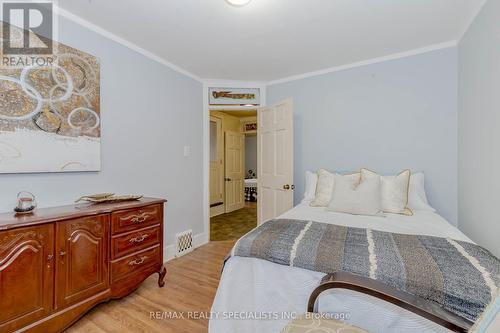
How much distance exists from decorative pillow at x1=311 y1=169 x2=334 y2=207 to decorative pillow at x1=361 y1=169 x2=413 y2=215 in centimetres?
37

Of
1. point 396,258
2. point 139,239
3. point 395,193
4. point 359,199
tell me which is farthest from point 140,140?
point 395,193

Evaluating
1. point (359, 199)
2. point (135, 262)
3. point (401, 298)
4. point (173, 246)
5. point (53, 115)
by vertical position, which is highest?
point (53, 115)

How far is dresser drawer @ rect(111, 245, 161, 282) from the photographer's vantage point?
1.86 metres

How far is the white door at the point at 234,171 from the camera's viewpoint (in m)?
5.54

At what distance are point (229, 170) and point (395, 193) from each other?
12.7 feet

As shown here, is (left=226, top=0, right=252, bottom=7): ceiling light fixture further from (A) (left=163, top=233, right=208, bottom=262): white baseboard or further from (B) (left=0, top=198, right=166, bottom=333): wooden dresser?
(A) (left=163, top=233, right=208, bottom=262): white baseboard

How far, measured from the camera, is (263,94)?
360cm

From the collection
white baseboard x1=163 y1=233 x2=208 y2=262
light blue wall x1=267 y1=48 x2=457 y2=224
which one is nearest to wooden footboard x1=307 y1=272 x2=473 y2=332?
light blue wall x1=267 y1=48 x2=457 y2=224

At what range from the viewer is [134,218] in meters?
1.98

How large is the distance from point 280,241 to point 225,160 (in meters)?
4.22

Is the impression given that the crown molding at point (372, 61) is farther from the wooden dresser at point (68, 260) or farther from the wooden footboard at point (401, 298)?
the wooden footboard at point (401, 298)

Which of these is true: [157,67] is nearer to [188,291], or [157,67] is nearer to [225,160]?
[188,291]

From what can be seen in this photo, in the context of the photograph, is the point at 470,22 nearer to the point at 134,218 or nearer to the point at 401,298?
the point at 401,298

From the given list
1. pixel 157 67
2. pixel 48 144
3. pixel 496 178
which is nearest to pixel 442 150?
pixel 496 178
